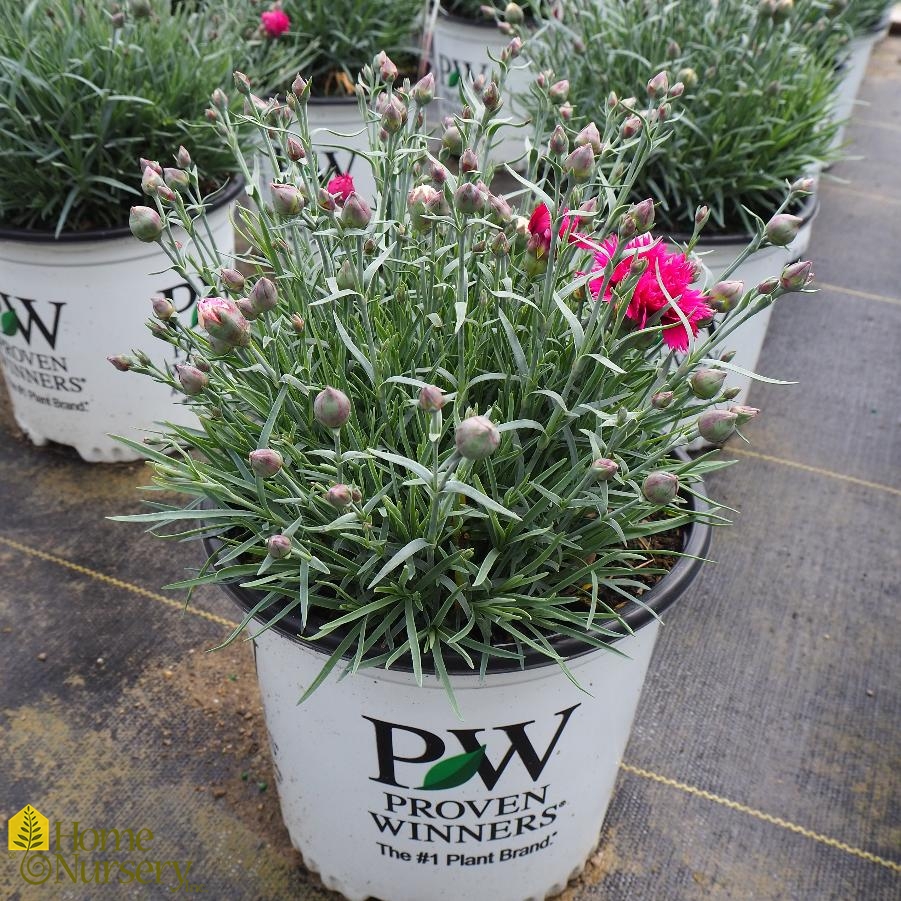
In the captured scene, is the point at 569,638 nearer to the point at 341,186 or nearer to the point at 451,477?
the point at 451,477

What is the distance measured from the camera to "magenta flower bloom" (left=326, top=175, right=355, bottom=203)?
38.4 inches

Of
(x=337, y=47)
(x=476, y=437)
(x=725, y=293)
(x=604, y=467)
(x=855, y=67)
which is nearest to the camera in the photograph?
(x=476, y=437)

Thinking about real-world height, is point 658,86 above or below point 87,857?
above

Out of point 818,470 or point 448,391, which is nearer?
point 448,391

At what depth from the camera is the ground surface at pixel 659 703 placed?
1.31m

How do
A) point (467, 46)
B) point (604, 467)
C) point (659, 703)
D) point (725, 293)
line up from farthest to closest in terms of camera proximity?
point (467, 46) → point (659, 703) → point (725, 293) → point (604, 467)

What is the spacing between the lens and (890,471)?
2.09 meters

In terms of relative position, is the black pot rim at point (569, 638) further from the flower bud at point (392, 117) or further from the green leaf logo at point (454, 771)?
the flower bud at point (392, 117)

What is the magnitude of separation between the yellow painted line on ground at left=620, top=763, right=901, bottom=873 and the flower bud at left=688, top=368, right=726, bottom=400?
837 mm

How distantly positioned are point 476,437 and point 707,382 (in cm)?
25

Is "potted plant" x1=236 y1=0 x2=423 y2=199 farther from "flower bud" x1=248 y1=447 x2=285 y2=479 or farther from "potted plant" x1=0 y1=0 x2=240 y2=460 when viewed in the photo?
"flower bud" x1=248 y1=447 x2=285 y2=479

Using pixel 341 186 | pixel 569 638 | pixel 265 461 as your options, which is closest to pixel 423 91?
pixel 341 186

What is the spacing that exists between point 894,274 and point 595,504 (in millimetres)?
2440

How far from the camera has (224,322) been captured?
0.74 meters
